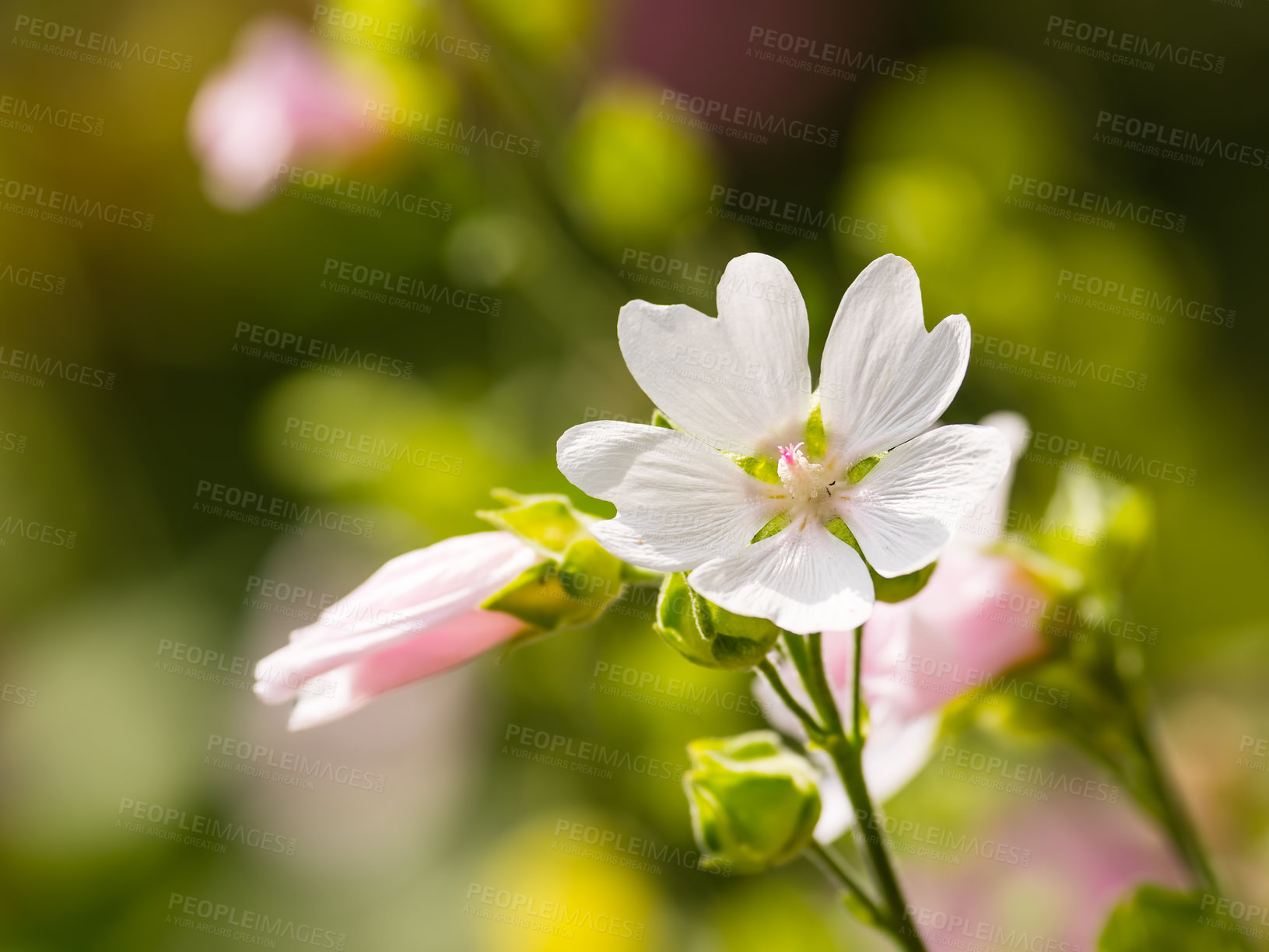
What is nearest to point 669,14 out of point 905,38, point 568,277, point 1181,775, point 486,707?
point 905,38

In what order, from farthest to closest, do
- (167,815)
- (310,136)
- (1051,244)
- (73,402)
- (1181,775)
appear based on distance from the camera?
(73,402)
(167,815)
(1051,244)
(310,136)
(1181,775)

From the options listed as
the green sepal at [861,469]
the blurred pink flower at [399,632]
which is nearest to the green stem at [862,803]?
the green sepal at [861,469]

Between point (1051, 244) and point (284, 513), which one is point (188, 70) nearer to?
point (284, 513)

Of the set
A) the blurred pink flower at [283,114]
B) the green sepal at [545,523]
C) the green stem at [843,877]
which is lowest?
the green stem at [843,877]

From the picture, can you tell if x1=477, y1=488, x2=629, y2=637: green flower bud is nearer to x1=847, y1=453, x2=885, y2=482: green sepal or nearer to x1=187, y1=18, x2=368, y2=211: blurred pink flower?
x1=847, y1=453, x2=885, y2=482: green sepal

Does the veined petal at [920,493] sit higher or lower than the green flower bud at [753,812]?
higher

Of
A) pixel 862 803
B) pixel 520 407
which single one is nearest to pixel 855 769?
pixel 862 803

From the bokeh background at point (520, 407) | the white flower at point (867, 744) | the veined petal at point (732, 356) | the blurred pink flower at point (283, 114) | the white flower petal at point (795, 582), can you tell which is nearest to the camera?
the white flower petal at point (795, 582)

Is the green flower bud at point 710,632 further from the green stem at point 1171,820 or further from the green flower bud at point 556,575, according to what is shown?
the green stem at point 1171,820
